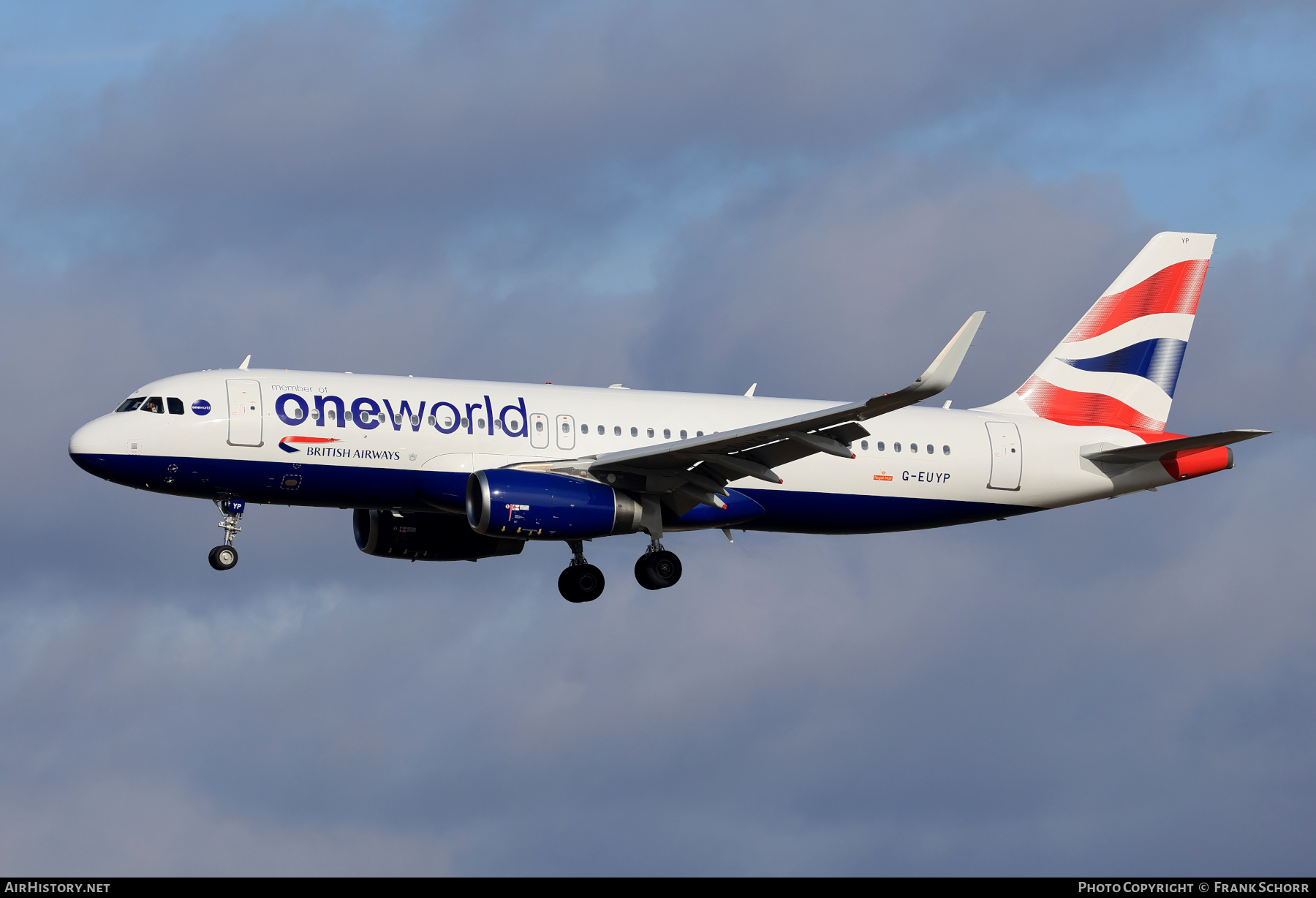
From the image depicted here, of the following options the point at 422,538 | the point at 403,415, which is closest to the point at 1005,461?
the point at 422,538

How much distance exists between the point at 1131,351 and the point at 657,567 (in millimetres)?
15911

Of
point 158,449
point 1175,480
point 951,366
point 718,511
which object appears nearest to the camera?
point 951,366

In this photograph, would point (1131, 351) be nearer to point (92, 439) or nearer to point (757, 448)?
point (757, 448)

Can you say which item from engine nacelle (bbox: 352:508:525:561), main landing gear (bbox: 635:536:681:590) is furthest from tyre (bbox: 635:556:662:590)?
engine nacelle (bbox: 352:508:525:561)

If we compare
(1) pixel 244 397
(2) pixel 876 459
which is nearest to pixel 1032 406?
(2) pixel 876 459

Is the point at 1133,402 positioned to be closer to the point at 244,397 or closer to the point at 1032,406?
the point at 1032,406

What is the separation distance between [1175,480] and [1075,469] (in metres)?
2.67

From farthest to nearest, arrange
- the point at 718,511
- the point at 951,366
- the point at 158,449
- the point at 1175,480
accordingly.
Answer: the point at 1175,480
the point at 718,511
the point at 158,449
the point at 951,366

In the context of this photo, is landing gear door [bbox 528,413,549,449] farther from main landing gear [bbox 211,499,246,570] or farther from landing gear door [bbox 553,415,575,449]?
main landing gear [bbox 211,499,246,570]

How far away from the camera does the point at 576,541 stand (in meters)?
46.0

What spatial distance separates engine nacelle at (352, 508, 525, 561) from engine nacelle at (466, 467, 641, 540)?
6.06m

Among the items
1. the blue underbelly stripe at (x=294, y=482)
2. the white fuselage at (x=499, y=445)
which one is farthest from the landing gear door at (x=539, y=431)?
the blue underbelly stripe at (x=294, y=482)

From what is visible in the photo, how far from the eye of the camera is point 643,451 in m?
40.6

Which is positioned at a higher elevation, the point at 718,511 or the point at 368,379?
Answer: the point at 368,379
